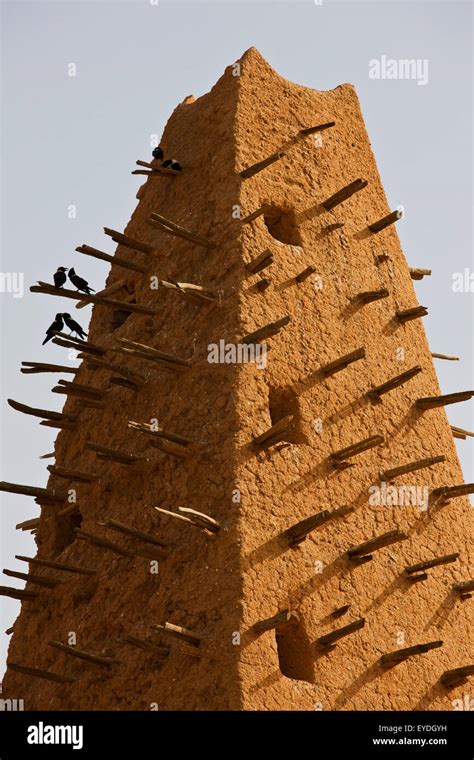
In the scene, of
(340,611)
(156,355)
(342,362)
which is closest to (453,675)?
(340,611)

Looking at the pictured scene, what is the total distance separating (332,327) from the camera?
18.7 meters

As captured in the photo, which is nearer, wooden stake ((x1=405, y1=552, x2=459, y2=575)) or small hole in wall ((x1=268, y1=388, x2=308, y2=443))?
wooden stake ((x1=405, y1=552, x2=459, y2=575))

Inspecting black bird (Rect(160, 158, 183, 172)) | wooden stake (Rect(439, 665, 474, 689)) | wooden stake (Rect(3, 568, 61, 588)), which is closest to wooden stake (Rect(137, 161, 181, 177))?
black bird (Rect(160, 158, 183, 172))

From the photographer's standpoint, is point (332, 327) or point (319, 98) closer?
point (332, 327)

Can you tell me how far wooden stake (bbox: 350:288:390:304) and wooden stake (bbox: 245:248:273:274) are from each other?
1.74m

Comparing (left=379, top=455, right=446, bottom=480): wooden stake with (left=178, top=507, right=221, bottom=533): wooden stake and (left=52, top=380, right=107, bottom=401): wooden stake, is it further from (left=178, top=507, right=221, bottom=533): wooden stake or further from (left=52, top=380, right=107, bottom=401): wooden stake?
(left=52, top=380, right=107, bottom=401): wooden stake

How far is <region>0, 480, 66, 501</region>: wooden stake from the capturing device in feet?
59.1

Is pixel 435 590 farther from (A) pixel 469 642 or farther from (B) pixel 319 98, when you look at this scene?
(B) pixel 319 98

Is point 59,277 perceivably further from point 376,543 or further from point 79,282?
point 376,543

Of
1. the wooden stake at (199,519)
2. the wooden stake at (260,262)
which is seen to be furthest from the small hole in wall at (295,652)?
the wooden stake at (260,262)

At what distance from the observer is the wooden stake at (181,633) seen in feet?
49.8

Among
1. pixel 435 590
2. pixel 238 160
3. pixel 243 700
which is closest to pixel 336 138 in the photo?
pixel 238 160
